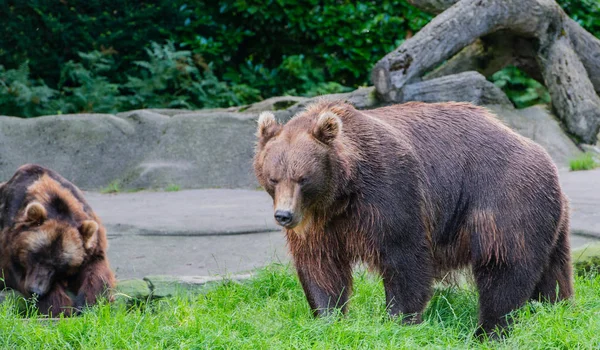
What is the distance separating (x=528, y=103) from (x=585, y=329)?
28.1 ft

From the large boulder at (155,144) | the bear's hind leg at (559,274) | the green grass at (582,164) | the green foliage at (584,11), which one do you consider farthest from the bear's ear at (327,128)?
the green foliage at (584,11)

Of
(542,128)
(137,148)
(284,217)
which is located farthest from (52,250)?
(542,128)

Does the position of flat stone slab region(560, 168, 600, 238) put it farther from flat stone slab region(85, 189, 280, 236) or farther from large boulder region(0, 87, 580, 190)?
flat stone slab region(85, 189, 280, 236)

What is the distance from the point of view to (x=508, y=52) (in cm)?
1118

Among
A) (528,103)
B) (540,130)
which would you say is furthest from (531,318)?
(528,103)

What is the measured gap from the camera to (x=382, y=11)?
13.5m

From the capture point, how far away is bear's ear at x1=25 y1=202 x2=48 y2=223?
6348mm

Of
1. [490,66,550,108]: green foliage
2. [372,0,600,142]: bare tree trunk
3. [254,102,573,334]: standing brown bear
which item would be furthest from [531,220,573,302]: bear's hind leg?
[490,66,550,108]: green foliage

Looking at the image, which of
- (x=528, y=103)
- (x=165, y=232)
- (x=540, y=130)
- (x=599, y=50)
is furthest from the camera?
(x=528, y=103)

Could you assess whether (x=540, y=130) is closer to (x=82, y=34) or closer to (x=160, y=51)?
(x=160, y=51)

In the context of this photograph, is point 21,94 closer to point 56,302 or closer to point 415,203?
point 56,302

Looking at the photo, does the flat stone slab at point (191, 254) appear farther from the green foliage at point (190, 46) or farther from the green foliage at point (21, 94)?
the green foliage at point (190, 46)

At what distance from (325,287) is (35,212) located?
2522 millimetres

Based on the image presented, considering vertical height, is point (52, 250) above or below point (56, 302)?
above
